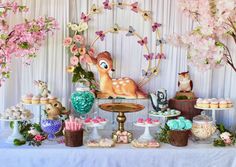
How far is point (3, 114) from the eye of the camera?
1.89 meters

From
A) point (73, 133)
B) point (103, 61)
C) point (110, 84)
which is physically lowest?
point (73, 133)

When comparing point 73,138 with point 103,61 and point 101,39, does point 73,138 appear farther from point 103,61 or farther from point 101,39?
point 101,39

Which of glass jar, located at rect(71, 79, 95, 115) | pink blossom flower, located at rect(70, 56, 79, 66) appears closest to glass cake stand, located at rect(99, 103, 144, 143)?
glass jar, located at rect(71, 79, 95, 115)

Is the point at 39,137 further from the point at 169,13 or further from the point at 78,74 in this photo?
the point at 169,13

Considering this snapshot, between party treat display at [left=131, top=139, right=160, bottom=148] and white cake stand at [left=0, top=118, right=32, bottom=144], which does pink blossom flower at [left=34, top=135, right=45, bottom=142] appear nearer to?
white cake stand at [left=0, top=118, right=32, bottom=144]

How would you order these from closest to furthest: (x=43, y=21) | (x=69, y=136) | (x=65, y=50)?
(x=69, y=136), (x=43, y=21), (x=65, y=50)

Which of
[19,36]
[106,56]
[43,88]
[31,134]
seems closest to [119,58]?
[106,56]

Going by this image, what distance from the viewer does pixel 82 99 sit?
200 cm

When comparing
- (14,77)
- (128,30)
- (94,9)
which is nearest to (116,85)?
(128,30)

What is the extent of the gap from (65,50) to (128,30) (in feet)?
1.40

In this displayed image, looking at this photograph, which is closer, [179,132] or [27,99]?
[179,132]

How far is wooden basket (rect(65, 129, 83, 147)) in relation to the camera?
5.84ft

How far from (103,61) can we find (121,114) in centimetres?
38

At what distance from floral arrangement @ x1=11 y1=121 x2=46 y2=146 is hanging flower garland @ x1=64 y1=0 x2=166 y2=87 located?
39 centimetres
